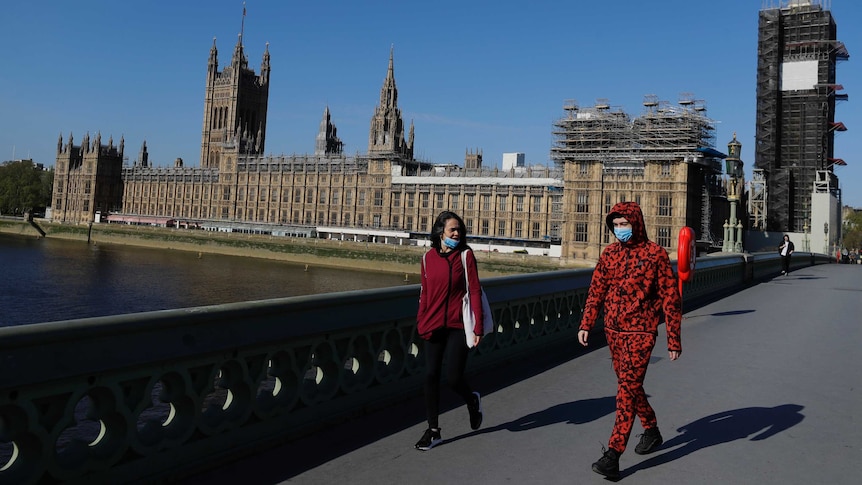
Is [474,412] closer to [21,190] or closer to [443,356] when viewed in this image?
[443,356]

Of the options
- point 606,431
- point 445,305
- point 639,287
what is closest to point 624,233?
point 639,287

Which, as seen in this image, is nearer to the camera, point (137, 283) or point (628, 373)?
point (628, 373)

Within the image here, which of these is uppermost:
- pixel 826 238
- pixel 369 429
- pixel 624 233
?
pixel 826 238

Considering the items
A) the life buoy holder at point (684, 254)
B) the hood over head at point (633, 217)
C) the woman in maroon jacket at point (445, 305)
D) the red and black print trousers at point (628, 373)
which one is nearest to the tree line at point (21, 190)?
the life buoy holder at point (684, 254)

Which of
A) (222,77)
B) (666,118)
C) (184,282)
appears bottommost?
(184,282)

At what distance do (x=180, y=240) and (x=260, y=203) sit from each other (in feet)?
54.9

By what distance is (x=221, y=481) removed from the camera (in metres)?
4.33

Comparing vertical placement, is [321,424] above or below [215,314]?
below

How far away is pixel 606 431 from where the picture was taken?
5.65 metres

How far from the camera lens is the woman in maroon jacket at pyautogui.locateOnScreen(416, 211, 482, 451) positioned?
17.3 ft

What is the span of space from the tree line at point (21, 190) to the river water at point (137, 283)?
242 ft

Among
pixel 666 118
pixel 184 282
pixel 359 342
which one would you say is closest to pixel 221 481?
pixel 359 342

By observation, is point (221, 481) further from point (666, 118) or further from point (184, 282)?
point (666, 118)

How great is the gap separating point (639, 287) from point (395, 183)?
8752cm
